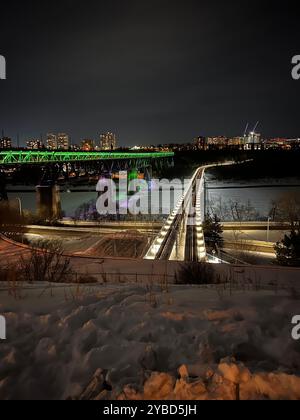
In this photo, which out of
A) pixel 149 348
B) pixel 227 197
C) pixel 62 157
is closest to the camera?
pixel 149 348

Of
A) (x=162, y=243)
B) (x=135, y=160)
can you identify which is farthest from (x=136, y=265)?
(x=135, y=160)

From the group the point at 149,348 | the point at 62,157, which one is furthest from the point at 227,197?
the point at 149,348

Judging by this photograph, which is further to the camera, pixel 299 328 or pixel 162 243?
pixel 162 243

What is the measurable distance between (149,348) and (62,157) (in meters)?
61.6

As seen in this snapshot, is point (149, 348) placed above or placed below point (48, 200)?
below

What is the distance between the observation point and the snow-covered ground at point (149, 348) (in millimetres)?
2854

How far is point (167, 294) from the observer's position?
16.6 ft

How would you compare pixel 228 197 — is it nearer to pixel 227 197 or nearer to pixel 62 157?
pixel 227 197

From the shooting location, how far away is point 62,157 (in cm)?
6131

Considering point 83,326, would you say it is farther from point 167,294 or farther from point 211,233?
point 211,233

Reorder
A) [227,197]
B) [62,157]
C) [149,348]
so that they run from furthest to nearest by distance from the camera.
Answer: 1. [62,157]
2. [227,197]
3. [149,348]
